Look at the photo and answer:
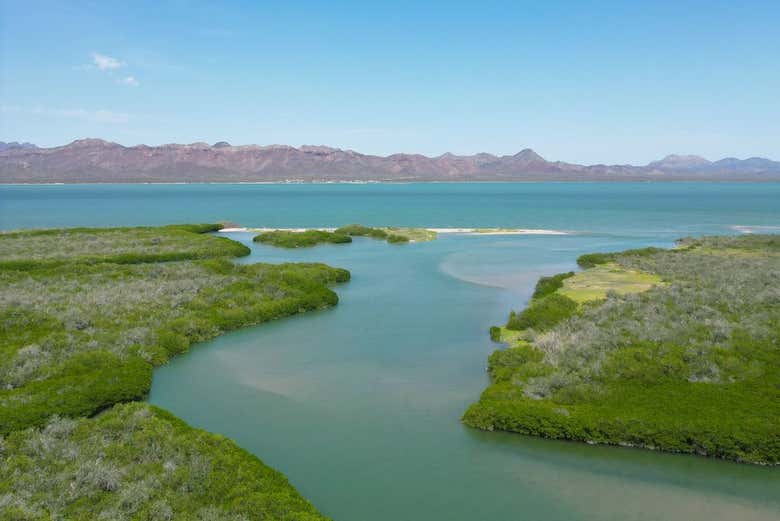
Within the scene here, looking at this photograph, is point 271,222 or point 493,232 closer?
point 493,232

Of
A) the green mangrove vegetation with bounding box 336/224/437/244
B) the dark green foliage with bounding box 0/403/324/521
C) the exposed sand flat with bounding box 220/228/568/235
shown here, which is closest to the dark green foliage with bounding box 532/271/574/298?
the dark green foliage with bounding box 0/403/324/521

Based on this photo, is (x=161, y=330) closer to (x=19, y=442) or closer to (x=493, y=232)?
(x=19, y=442)

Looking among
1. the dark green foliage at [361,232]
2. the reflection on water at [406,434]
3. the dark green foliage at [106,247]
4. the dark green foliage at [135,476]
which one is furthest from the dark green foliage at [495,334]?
the dark green foliage at [361,232]

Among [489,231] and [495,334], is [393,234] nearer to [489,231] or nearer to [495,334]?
[489,231]

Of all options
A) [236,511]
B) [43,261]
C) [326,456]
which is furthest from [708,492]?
[43,261]

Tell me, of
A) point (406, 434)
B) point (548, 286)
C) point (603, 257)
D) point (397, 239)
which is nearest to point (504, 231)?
point (397, 239)

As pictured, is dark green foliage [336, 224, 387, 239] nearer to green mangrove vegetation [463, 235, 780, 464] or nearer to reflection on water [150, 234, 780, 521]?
reflection on water [150, 234, 780, 521]
